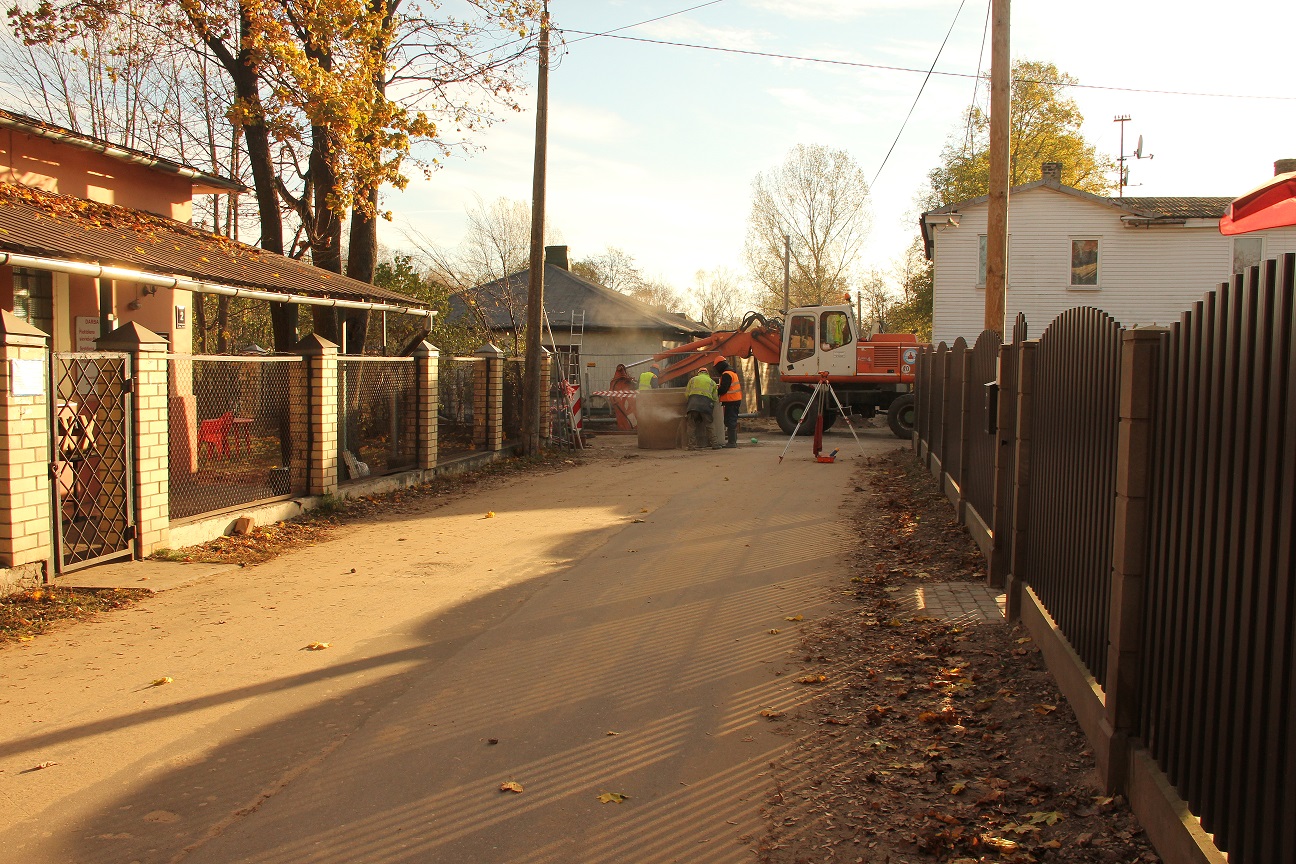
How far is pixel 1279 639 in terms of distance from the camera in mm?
2658

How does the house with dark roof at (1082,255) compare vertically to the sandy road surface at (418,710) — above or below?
above

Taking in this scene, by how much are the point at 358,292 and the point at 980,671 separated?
1170 cm

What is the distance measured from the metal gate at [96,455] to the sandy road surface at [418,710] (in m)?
1.04

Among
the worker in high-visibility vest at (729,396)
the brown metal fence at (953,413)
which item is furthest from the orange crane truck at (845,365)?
the brown metal fence at (953,413)

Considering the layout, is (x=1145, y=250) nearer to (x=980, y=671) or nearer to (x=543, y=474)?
(x=543, y=474)

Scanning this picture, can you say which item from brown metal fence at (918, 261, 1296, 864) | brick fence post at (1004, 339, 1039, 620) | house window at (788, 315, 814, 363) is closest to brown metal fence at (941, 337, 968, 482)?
brick fence post at (1004, 339, 1039, 620)

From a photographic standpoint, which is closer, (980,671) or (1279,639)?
(1279,639)

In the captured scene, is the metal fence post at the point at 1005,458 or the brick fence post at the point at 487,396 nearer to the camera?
the metal fence post at the point at 1005,458

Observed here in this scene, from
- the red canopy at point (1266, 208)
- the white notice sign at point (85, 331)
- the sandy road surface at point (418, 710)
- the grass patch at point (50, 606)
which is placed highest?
the red canopy at point (1266, 208)

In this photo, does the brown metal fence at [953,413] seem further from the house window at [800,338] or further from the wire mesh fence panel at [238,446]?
the house window at [800,338]

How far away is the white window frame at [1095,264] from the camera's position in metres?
29.4

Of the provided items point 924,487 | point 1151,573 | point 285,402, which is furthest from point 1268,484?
point 924,487

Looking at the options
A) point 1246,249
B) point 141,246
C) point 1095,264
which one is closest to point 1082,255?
point 1095,264

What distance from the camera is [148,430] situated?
891cm
